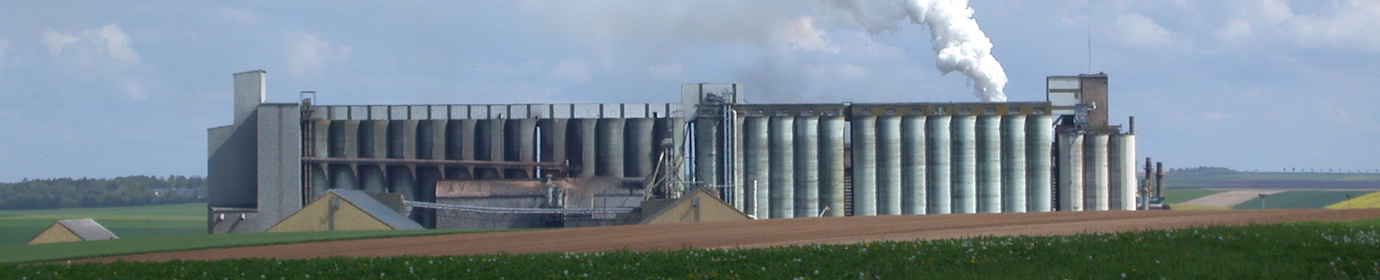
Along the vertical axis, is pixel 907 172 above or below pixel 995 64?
below

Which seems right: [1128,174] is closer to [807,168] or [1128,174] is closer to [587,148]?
[807,168]

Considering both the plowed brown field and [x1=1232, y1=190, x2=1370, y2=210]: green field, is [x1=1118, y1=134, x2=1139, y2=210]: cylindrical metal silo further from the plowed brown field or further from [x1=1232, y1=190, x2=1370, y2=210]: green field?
[x1=1232, y1=190, x2=1370, y2=210]: green field

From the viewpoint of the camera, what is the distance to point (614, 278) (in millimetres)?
20156

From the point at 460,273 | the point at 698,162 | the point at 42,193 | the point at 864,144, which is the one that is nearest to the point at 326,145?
the point at 698,162

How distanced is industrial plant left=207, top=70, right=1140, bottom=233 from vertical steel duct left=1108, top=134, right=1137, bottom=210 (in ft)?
0.20

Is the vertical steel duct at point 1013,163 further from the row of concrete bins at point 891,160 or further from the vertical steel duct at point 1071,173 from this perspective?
the vertical steel duct at point 1071,173

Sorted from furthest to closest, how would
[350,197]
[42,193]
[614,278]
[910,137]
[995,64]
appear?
[42,193] → [995,64] → [910,137] → [350,197] → [614,278]

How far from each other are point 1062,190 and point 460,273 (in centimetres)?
4114

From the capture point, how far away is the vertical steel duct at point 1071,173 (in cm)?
5738

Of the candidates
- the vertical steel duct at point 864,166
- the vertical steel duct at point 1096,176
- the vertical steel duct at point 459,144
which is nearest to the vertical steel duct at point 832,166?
the vertical steel duct at point 864,166

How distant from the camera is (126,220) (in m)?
96.8

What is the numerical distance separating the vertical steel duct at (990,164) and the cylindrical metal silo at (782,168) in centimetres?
780

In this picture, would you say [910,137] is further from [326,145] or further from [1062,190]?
[326,145]

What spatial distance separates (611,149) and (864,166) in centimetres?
1067
